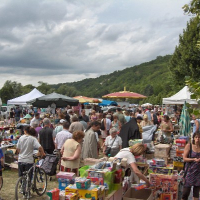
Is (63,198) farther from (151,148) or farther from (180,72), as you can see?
(180,72)

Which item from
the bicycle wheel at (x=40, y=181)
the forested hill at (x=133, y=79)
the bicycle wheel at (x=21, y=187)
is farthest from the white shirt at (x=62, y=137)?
the forested hill at (x=133, y=79)

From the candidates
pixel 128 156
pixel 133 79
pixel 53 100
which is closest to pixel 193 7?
pixel 128 156

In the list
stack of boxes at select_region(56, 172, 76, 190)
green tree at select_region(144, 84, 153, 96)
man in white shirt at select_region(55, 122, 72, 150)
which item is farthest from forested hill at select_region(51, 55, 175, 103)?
stack of boxes at select_region(56, 172, 76, 190)

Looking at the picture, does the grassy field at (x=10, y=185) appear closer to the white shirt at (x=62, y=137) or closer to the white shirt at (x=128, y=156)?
the white shirt at (x=62, y=137)

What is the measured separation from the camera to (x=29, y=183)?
5.38 m

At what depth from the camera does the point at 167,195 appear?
4.34 meters

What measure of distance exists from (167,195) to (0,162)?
122 inches

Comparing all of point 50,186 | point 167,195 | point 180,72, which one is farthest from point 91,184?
point 180,72

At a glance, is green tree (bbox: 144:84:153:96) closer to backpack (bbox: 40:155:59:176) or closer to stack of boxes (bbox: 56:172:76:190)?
backpack (bbox: 40:155:59:176)

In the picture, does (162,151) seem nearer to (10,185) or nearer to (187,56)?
(10,185)

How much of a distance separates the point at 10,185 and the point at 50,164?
1.14 m

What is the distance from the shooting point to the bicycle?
5251 millimetres

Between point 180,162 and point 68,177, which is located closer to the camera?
point 68,177

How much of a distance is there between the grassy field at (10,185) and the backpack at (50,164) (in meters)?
0.38
